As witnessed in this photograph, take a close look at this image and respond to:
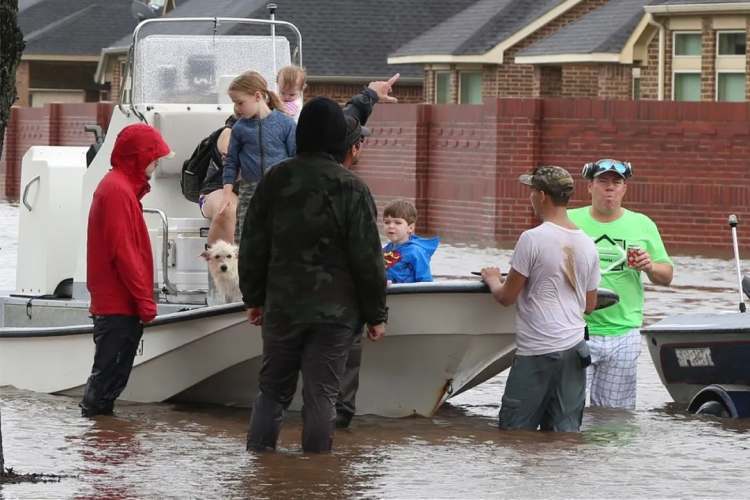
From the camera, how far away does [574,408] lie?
995 centimetres

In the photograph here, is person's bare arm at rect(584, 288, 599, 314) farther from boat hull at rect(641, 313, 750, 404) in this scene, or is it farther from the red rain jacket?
the red rain jacket

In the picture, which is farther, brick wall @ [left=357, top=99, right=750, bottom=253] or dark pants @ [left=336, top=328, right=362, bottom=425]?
brick wall @ [left=357, top=99, right=750, bottom=253]

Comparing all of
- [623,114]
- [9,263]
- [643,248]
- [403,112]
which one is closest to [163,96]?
[643,248]

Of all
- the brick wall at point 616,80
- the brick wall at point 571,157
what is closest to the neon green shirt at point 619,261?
the brick wall at point 571,157

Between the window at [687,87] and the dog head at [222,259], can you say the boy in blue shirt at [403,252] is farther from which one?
the window at [687,87]

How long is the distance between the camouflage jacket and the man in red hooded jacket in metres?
1.73

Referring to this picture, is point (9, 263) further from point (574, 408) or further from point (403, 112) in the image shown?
point (574, 408)

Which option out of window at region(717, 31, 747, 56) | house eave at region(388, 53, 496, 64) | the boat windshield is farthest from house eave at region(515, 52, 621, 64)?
the boat windshield

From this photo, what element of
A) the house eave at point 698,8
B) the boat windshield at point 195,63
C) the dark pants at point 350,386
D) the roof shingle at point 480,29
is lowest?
the dark pants at point 350,386

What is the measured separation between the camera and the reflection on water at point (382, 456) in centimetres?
841

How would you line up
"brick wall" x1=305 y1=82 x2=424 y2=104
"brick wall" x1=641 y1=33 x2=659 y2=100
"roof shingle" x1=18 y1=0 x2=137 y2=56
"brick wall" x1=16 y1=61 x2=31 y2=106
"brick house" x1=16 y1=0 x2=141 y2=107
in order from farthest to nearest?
"roof shingle" x1=18 y1=0 x2=137 y2=56, "brick house" x1=16 y1=0 x2=141 y2=107, "brick wall" x1=16 y1=61 x2=31 y2=106, "brick wall" x1=305 y1=82 x2=424 y2=104, "brick wall" x1=641 y1=33 x2=659 y2=100

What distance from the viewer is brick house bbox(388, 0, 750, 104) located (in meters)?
34.9

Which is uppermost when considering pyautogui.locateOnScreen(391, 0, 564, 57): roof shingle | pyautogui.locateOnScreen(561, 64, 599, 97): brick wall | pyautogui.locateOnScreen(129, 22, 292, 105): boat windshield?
pyautogui.locateOnScreen(391, 0, 564, 57): roof shingle

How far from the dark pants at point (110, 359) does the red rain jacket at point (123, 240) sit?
2.7 inches
